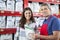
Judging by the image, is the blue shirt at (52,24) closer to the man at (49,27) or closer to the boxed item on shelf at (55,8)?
the man at (49,27)

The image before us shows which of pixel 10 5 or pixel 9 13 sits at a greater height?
pixel 10 5

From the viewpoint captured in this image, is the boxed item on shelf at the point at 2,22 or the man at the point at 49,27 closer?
the man at the point at 49,27

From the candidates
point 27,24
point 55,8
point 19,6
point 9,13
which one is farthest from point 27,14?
point 55,8

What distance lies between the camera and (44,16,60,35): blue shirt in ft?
7.32

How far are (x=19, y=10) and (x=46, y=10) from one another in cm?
154

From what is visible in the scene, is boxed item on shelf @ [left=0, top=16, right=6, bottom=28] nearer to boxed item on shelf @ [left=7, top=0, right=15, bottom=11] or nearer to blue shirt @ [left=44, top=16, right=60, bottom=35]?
boxed item on shelf @ [left=7, top=0, right=15, bottom=11]

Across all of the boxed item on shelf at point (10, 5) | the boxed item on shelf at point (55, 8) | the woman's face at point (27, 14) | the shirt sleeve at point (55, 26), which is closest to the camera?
the shirt sleeve at point (55, 26)

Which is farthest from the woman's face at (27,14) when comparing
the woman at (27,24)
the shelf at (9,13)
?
the shelf at (9,13)

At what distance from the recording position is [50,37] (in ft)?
7.42

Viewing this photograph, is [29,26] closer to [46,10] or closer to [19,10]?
[46,10]

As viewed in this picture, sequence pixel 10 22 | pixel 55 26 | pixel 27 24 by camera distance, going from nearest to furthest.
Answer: pixel 55 26
pixel 27 24
pixel 10 22

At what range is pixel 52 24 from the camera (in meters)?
2.28

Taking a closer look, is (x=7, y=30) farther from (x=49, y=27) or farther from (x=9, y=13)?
(x=49, y=27)

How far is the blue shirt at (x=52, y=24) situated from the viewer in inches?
87.8
